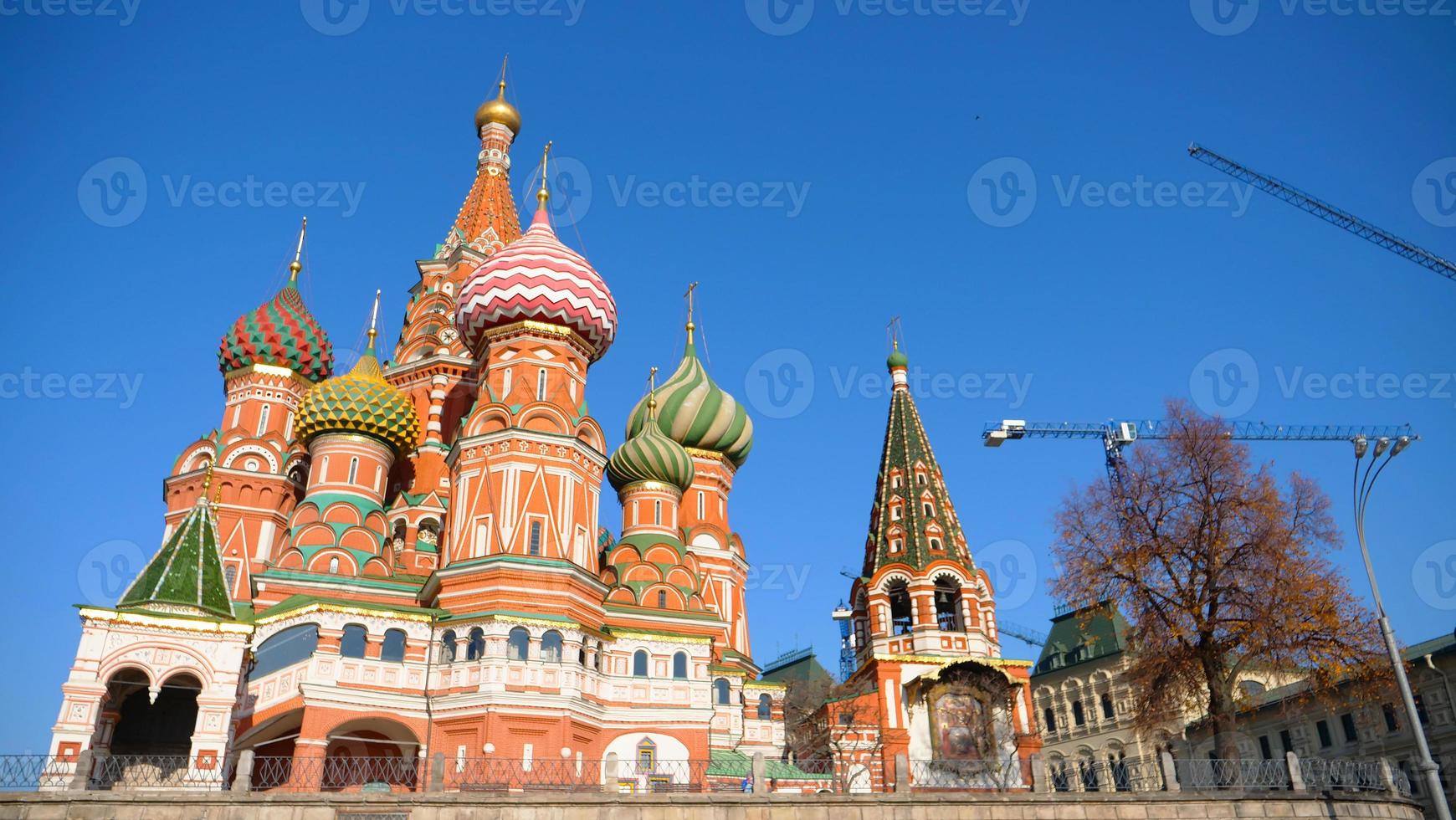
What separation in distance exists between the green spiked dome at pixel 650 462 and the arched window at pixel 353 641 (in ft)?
35.5

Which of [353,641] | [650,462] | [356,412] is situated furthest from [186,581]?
[650,462]

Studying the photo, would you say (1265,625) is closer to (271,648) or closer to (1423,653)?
(1423,653)

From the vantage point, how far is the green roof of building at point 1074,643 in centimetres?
4872

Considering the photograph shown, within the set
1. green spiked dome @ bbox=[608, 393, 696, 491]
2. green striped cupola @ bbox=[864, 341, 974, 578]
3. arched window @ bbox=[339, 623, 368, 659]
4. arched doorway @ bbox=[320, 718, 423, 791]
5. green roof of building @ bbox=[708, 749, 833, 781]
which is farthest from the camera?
green striped cupola @ bbox=[864, 341, 974, 578]

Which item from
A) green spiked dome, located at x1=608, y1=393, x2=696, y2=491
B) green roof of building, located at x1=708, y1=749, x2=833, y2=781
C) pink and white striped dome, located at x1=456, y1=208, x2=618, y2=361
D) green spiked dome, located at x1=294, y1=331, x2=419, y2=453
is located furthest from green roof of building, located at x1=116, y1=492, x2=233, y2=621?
green spiked dome, located at x1=608, y1=393, x2=696, y2=491

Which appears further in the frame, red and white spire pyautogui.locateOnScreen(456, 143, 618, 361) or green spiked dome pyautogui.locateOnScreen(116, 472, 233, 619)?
red and white spire pyautogui.locateOnScreen(456, 143, 618, 361)

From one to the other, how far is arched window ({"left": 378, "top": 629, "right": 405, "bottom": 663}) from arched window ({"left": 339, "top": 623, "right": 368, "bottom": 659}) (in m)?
0.44

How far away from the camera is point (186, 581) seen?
69.1 ft

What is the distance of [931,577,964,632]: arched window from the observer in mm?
33875

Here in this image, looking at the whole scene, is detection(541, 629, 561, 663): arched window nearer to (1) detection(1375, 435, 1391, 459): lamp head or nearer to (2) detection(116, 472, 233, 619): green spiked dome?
(2) detection(116, 472, 233, 619): green spiked dome

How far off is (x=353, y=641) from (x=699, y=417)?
16.2m

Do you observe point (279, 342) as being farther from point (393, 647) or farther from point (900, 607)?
point (900, 607)

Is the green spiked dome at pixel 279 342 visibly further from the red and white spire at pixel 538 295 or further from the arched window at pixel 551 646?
the arched window at pixel 551 646

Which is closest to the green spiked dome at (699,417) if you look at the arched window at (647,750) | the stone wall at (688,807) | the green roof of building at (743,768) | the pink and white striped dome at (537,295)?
the pink and white striped dome at (537,295)
